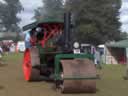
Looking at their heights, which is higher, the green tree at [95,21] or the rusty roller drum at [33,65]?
the green tree at [95,21]

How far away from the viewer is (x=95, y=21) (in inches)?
2271

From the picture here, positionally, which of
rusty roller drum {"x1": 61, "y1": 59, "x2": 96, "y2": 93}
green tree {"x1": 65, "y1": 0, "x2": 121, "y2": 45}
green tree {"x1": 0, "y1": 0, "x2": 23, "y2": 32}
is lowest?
rusty roller drum {"x1": 61, "y1": 59, "x2": 96, "y2": 93}

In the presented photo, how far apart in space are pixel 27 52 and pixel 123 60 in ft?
61.4

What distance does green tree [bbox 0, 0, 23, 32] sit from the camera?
366ft

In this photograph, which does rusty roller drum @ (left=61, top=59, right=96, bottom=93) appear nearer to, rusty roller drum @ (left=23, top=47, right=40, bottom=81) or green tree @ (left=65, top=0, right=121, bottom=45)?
rusty roller drum @ (left=23, top=47, right=40, bottom=81)

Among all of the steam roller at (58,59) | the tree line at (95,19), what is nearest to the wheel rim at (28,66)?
the steam roller at (58,59)

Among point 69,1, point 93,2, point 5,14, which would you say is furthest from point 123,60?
point 5,14

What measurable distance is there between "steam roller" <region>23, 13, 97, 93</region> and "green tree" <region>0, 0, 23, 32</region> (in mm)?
97644

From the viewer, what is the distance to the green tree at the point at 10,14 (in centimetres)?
11162

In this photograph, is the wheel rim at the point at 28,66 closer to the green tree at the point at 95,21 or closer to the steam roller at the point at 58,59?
the steam roller at the point at 58,59

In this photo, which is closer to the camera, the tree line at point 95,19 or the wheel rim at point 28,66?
the wheel rim at point 28,66

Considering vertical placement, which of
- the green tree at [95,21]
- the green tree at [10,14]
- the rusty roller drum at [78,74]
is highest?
the green tree at [10,14]

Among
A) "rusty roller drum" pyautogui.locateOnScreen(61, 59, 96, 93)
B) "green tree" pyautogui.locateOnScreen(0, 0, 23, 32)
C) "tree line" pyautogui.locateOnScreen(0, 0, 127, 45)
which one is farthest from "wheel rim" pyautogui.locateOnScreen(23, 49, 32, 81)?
"green tree" pyautogui.locateOnScreen(0, 0, 23, 32)

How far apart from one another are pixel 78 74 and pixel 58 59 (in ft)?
2.66
